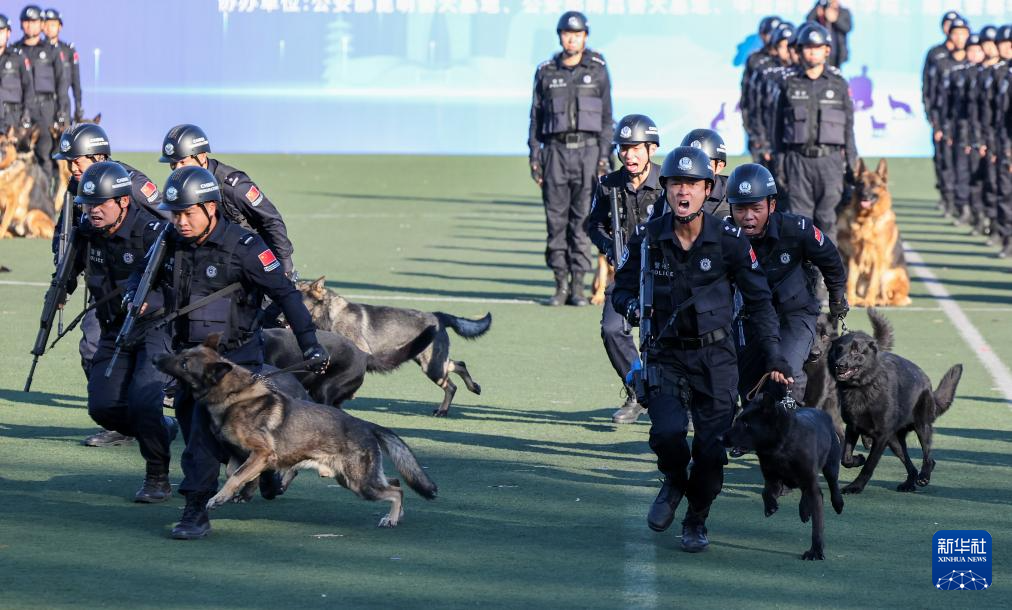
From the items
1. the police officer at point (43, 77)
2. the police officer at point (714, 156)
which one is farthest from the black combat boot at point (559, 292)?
the police officer at point (43, 77)

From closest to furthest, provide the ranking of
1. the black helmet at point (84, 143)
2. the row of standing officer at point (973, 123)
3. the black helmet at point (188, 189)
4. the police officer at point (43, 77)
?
the black helmet at point (188, 189) < the black helmet at point (84, 143) < the row of standing officer at point (973, 123) < the police officer at point (43, 77)

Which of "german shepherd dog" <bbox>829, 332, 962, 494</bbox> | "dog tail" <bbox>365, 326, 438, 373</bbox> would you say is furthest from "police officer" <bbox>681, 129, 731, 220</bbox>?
"dog tail" <bbox>365, 326, 438, 373</bbox>

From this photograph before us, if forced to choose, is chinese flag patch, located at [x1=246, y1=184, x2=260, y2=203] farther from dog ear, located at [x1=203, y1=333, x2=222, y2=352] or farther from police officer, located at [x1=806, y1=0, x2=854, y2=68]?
police officer, located at [x1=806, y1=0, x2=854, y2=68]

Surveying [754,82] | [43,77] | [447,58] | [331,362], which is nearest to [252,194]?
[331,362]

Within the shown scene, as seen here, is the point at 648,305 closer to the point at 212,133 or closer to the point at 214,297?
the point at 214,297

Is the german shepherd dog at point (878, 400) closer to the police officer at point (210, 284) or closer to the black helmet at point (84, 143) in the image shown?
the police officer at point (210, 284)

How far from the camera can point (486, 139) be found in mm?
35375

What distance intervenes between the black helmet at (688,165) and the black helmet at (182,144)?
3.41m

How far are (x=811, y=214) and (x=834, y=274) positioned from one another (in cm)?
763

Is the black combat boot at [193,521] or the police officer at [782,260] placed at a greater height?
the police officer at [782,260]

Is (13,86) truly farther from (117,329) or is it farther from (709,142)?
(709,142)

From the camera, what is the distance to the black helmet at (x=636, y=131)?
1026 centimetres

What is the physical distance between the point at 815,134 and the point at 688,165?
905 centimetres

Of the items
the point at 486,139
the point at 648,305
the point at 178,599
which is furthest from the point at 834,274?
the point at 486,139
